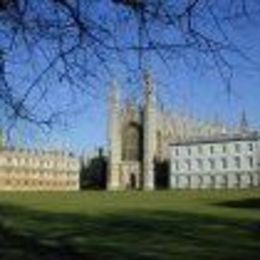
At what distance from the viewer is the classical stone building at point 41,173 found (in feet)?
432

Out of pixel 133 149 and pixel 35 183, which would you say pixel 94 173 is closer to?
pixel 133 149

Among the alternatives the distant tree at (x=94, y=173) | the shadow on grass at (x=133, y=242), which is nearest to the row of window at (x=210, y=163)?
the distant tree at (x=94, y=173)

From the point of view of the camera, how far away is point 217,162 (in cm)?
14412

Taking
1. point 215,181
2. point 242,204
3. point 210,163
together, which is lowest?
point 242,204

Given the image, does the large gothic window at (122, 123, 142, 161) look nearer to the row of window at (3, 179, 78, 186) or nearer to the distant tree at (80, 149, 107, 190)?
the distant tree at (80, 149, 107, 190)

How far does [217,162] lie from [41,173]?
88.1 ft

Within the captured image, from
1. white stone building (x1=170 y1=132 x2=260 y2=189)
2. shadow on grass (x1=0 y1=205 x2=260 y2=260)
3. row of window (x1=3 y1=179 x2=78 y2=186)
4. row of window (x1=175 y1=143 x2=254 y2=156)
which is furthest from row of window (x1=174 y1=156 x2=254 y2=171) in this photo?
shadow on grass (x1=0 y1=205 x2=260 y2=260)

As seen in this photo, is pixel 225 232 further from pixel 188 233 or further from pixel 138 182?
pixel 138 182

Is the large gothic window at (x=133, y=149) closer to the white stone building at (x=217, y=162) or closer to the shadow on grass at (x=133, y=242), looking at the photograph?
the white stone building at (x=217, y=162)

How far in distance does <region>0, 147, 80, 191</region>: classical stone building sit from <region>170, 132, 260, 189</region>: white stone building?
52.1 ft

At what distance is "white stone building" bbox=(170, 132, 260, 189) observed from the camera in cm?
13762

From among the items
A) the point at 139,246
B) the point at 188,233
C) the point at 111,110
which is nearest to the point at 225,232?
the point at 188,233

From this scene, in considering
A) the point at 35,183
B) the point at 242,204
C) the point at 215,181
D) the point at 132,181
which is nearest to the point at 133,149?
the point at 132,181

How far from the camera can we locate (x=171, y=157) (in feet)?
491
